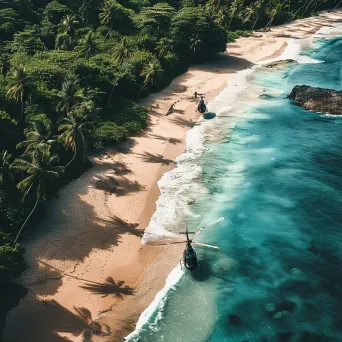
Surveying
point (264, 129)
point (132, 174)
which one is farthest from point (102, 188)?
point (264, 129)

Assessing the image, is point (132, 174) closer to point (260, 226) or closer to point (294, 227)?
point (260, 226)

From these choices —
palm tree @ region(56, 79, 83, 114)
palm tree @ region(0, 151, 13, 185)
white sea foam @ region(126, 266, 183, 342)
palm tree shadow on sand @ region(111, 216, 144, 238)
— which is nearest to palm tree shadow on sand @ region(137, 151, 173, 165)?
palm tree @ region(56, 79, 83, 114)

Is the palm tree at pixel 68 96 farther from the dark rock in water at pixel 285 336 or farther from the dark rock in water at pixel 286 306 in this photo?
the dark rock in water at pixel 285 336

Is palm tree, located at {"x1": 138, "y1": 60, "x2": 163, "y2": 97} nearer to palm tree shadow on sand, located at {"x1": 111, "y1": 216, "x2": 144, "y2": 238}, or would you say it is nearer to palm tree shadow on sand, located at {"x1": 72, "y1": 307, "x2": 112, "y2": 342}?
palm tree shadow on sand, located at {"x1": 111, "y1": 216, "x2": 144, "y2": 238}

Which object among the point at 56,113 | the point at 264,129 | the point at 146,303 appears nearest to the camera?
the point at 146,303

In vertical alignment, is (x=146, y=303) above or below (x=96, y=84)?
below

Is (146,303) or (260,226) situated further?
(260,226)

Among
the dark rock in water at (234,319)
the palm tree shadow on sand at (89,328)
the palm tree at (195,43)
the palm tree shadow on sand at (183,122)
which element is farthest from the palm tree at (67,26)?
the dark rock in water at (234,319)
